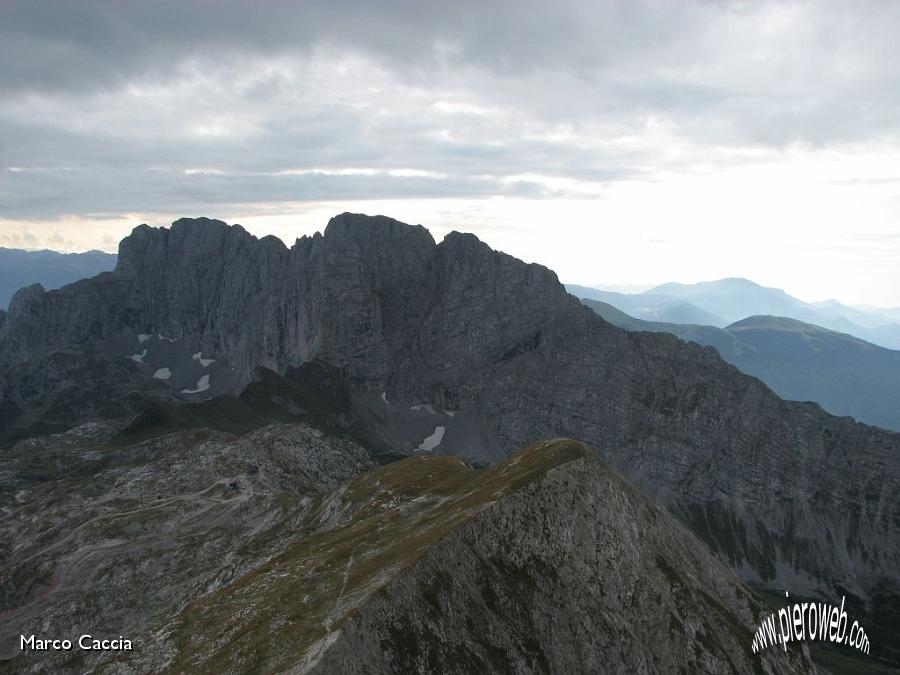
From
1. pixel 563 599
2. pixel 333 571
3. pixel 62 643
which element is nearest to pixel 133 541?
pixel 62 643

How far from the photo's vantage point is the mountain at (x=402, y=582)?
73000mm

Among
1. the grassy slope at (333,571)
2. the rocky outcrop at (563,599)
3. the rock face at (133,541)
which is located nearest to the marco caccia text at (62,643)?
the rock face at (133,541)

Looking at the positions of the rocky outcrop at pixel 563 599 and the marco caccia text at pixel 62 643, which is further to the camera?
the marco caccia text at pixel 62 643

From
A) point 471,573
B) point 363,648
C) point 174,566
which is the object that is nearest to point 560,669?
point 471,573

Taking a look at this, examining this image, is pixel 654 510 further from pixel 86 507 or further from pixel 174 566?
pixel 86 507

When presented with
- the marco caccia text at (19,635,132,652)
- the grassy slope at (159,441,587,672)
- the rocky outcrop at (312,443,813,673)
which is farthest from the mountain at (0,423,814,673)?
the marco caccia text at (19,635,132,652)

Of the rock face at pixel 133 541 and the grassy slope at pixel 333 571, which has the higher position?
the grassy slope at pixel 333 571

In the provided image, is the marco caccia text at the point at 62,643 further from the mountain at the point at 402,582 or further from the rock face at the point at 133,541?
the mountain at the point at 402,582

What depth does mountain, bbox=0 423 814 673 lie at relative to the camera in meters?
73.0

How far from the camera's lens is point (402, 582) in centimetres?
7431

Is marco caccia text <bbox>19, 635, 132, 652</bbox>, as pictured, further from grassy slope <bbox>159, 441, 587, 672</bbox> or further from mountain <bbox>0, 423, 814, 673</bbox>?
grassy slope <bbox>159, 441, 587, 672</bbox>

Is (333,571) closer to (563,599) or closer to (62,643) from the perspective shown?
(563,599)

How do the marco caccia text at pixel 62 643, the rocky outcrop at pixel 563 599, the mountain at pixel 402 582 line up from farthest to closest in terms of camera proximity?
the marco caccia text at pixel 62 643, the mountain at pixel 402 582, the rocky outcrop at pixel 563 599

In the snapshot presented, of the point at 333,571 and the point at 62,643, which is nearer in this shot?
the point at 333,571
